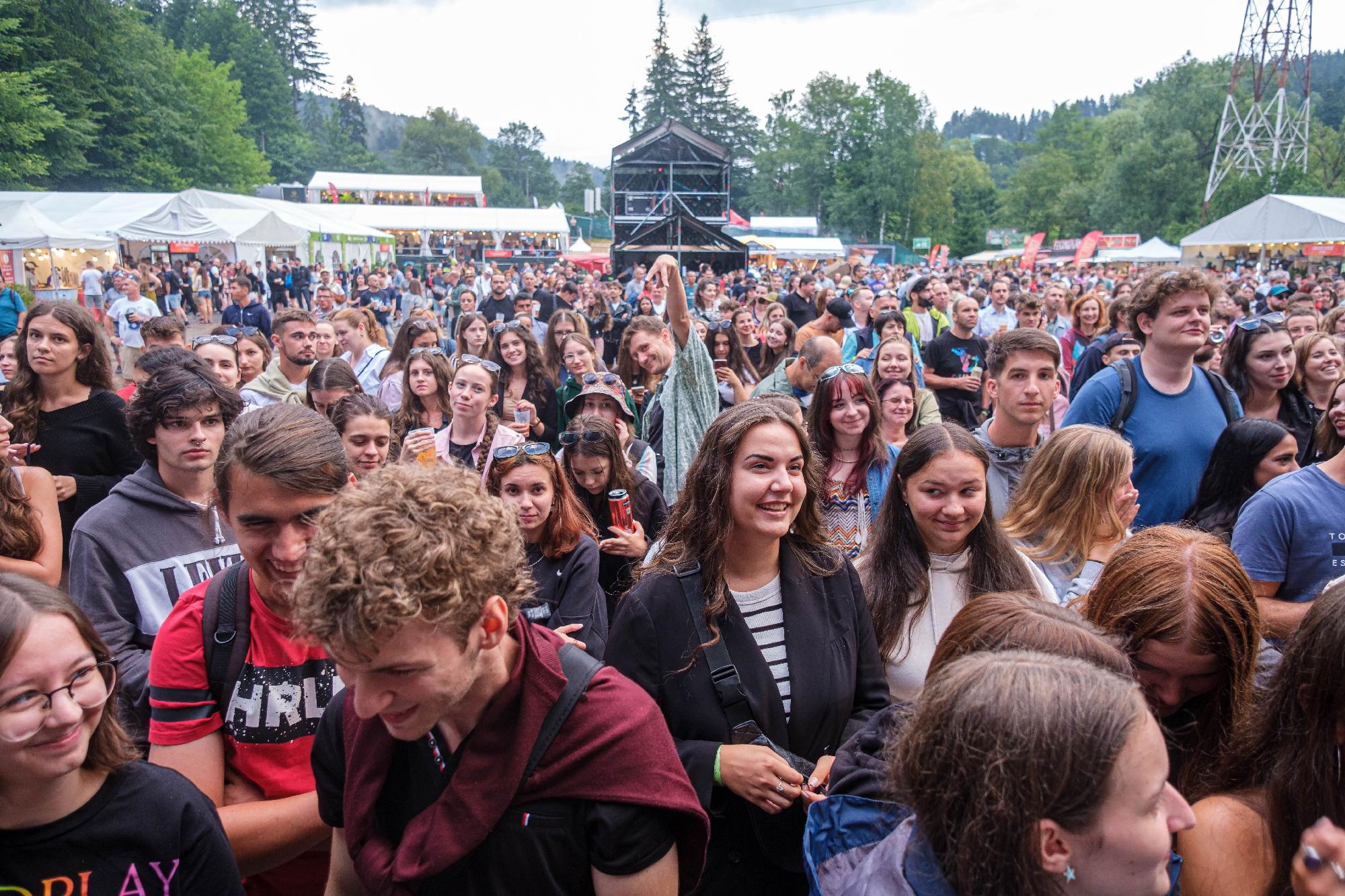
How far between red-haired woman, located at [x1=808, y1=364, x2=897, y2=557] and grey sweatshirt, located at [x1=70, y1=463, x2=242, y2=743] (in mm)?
2649

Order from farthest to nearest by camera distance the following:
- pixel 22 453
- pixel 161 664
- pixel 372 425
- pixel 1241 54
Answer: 1. pixel 1241 54
2. pixel 372 425
3. pixel 22 453
4. pixel 161 664

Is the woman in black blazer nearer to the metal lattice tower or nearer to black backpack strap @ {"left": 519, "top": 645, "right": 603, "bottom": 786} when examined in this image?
black backpack strap @ {"left": 519, "top": 645, "right": 603, "bottom": 786}

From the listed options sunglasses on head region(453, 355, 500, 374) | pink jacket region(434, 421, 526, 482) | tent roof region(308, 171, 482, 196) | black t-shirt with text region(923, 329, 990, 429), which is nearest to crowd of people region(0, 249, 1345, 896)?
pink jacket region(434, 421, 526, 482)

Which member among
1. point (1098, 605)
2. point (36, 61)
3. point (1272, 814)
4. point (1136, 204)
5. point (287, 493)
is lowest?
point (1272, 814)

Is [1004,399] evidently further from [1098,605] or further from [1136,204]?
[1136,204]

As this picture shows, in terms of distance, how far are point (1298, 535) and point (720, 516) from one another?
2.02 metres

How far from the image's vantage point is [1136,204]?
61.4 metres

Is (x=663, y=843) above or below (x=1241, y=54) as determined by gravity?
below

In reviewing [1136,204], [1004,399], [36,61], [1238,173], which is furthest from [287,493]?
[1136,204]

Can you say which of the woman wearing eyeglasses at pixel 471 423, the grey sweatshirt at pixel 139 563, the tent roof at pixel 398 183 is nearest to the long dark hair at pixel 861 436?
the woman wearing eyeglasses at pixel 471 423

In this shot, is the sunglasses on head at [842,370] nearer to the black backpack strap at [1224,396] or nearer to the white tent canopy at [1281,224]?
the black backpack strap at [1224,396]

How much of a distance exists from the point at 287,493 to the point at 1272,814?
6.90 ft

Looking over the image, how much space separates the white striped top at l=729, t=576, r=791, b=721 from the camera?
241 cm

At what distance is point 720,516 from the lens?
2.57 metres
